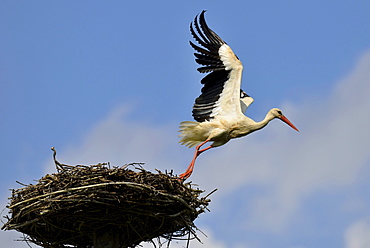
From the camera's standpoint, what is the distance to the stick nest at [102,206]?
7773mm

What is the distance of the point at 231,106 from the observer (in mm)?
10656

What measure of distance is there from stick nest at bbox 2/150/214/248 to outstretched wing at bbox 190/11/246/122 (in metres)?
2.42

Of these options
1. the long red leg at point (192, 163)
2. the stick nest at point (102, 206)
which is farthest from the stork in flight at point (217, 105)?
the stick nest at point (102, 206)

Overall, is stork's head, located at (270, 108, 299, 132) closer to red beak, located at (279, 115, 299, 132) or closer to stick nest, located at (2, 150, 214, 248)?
red beak, located at (279, 115, 299, 132)

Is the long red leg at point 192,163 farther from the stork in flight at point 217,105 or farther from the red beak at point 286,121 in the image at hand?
the red beak at point 286,121

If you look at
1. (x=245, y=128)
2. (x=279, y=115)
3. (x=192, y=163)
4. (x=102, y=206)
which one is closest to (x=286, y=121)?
(x=279, y=115)

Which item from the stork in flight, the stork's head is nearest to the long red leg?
the stork in flight

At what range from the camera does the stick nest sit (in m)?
7.77

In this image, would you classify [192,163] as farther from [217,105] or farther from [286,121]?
[286,121]

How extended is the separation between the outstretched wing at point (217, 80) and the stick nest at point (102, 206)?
242 centimetres

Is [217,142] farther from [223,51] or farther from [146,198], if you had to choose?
[146,198]

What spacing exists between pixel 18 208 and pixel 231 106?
368 centimetres

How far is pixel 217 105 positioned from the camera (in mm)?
10695

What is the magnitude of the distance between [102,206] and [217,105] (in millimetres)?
3332
